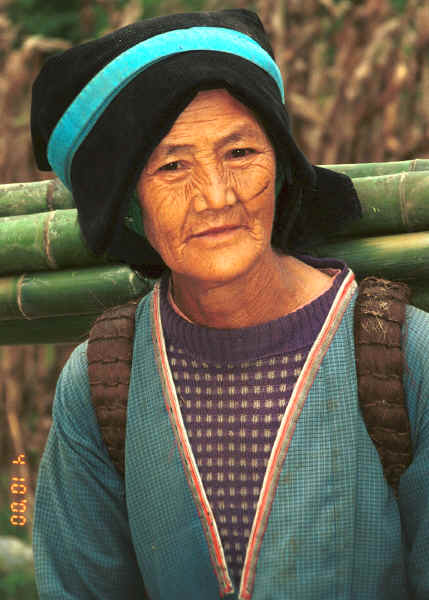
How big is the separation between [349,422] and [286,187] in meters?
0.54

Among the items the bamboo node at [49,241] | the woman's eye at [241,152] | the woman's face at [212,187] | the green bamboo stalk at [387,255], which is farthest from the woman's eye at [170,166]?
the bamboo node at [49,241]

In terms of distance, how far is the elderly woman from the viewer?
1888mm

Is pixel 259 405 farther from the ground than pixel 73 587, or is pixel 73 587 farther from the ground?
pixel 259 405

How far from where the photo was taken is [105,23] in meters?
8.70

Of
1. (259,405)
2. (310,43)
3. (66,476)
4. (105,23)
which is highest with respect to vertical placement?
(105,23)

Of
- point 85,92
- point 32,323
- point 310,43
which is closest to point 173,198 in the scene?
point 85,92

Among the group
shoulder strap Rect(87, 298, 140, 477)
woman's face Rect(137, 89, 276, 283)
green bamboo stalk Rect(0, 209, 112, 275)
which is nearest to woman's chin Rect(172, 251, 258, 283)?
woman's face Rect(137, 89, 276, 283)

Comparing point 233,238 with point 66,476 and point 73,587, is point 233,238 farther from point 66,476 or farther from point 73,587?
point 73,587

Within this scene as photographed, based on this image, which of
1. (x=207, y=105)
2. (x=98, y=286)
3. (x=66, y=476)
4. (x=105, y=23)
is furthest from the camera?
(x=105, y=23)

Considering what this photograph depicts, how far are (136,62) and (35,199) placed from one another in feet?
2.95

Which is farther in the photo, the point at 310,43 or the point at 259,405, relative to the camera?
the point at 310,43

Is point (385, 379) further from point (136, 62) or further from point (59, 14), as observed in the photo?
point (59, 14)

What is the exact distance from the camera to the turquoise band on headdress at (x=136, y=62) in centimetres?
186

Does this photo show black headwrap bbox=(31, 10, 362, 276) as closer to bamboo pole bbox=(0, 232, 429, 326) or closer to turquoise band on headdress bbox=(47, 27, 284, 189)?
turquoise band on headdress bbox=(47, 27, 284, 189)
